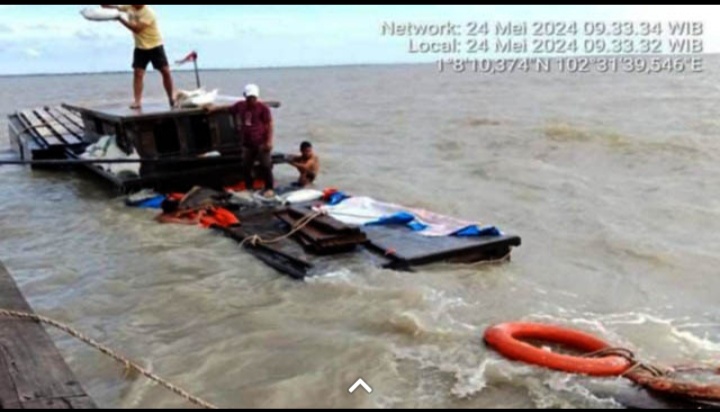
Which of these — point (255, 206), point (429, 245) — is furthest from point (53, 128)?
point (429, 245)

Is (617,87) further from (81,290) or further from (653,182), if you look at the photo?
(81,290)

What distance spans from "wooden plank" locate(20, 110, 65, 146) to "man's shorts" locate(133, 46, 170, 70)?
427 centimetres

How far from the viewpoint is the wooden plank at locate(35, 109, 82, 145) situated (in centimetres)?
1568

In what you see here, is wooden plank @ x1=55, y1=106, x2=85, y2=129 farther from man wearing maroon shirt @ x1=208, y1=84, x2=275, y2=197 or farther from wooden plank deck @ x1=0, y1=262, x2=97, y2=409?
wooden plank deck @ x1=0, y1=262, x2=97, y2=409

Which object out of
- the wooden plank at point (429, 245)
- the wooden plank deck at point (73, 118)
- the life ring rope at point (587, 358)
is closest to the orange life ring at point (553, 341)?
the life ring rope at point (587, 358)

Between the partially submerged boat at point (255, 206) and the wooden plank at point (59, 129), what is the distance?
0.16m

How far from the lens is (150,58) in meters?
11.9

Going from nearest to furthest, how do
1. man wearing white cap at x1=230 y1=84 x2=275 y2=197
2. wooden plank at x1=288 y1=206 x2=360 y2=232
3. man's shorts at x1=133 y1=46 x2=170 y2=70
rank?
wooden plank at x1=288 y1=206 x2=360 y2=232 < man wearing white cap at x1=230 y1=84 x2=275 y2=197 < man's shorts at x1=133 y1=46 x2=170 y2=70

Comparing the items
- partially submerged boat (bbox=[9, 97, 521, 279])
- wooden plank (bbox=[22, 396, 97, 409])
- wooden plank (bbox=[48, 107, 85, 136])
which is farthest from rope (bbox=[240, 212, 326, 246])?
wooden plank (bbox=[48, 107, 85, 136])

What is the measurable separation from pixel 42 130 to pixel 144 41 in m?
6.77

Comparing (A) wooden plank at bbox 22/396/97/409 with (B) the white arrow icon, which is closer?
(A) wooden plank at bbox 22/396/97/409

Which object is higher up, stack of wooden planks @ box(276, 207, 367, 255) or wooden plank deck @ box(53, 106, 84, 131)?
wooden plank deck @ box(53, 106, 84, 131)

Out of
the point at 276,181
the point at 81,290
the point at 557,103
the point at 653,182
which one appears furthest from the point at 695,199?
the point at 557,103

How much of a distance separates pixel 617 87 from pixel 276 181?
32784 mm
